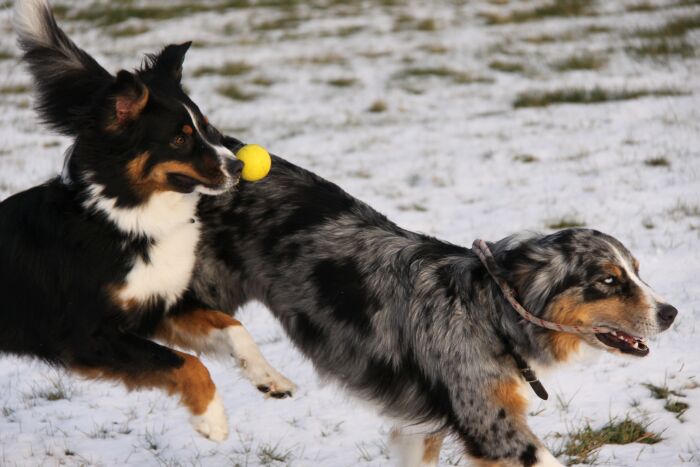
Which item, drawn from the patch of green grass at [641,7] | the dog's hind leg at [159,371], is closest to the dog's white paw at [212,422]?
the dog's hind leg at [159,371]

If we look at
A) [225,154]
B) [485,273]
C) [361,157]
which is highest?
[225,154]

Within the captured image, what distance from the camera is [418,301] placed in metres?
3.98

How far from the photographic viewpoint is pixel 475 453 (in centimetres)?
376

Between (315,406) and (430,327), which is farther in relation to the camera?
(315,406)

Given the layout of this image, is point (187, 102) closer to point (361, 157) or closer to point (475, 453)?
point (475, 453)

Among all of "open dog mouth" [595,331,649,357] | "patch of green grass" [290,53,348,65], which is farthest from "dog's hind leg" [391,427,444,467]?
"patch of green grass" [290,53,348,65]

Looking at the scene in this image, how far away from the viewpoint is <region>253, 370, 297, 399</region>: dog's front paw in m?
4.01

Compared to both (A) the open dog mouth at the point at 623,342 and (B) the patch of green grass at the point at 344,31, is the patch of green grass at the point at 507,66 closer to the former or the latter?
(B) the patch of green grass at the point at 344,31

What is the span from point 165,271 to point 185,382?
1.78 feet

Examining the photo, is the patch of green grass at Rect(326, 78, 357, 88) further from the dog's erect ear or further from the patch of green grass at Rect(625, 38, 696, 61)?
the dog's erect ear

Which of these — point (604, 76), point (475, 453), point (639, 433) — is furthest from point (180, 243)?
point (604, 76)

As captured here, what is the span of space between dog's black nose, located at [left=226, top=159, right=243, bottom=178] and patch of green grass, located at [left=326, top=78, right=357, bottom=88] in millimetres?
9450

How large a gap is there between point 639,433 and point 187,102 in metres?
2.93

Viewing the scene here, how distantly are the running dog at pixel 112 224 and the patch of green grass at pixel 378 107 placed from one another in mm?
7995
